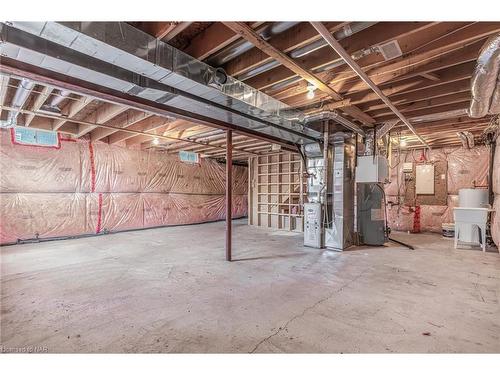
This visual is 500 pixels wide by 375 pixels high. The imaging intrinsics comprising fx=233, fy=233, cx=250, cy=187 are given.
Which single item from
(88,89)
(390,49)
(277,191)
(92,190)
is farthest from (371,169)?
(92,190)

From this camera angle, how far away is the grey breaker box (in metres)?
4.43

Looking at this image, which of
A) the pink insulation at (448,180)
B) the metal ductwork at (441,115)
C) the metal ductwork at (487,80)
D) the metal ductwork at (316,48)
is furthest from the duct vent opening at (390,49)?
the pink insulation at (448,180)

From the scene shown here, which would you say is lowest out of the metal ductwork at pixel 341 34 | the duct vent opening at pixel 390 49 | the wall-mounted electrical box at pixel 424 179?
the wall-mounted electrical box at pixel 424 179

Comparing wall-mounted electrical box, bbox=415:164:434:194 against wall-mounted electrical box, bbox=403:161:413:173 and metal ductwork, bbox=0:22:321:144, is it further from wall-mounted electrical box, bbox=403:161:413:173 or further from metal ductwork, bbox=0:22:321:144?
metal ductwork, bbox=0:22:321:144

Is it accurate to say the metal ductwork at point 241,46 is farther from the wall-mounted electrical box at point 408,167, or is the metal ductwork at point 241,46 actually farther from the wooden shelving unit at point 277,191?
the wall-mounted electrical box at point 408,167

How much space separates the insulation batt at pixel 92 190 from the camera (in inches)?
183

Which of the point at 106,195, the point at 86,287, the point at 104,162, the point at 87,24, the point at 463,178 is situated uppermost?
the point at 87,24

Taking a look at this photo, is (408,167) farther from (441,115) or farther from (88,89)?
(88,89)

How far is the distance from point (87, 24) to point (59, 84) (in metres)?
0.94

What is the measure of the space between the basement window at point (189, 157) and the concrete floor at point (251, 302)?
429cm

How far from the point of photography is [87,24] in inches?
61.3
